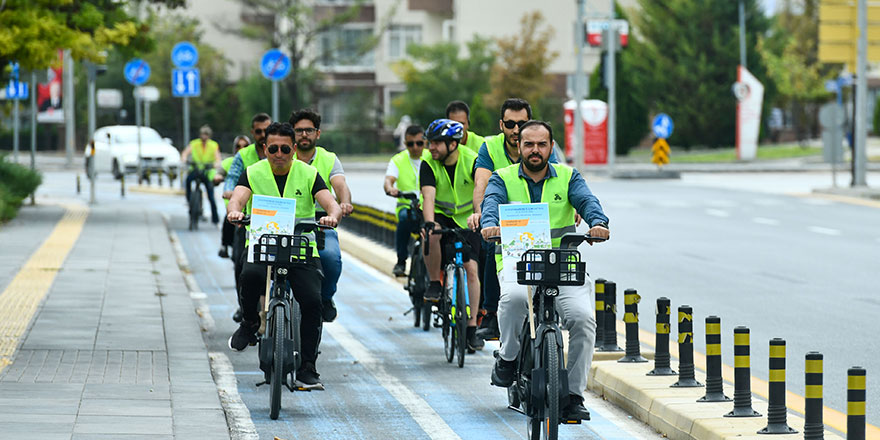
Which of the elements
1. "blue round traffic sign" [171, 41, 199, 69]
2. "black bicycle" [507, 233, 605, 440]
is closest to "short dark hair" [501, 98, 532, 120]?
"black bicycle" [507, 233, 605, 440]

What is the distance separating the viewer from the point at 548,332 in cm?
703

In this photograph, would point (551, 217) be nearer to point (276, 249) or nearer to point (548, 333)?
point (548, 333)

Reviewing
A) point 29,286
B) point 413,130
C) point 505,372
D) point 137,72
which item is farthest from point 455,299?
point 137,72

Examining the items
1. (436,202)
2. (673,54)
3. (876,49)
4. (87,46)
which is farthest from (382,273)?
(673,54)

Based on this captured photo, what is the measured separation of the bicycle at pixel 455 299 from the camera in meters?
10.2

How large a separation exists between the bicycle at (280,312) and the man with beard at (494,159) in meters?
1.33

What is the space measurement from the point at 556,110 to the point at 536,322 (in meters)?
51.8

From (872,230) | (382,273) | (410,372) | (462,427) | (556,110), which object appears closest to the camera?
(462,427)

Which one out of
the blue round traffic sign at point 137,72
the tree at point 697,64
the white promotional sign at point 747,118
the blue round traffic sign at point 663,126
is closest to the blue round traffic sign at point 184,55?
the blue round traffic sign at point 137,72

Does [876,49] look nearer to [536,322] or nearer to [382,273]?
[382,273]

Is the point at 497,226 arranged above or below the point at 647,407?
above

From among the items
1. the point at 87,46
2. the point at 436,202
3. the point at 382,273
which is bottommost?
the point at 382,273

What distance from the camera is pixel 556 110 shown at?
58750 millimetres

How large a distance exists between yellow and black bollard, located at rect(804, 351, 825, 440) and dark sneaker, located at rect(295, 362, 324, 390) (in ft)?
10.2
